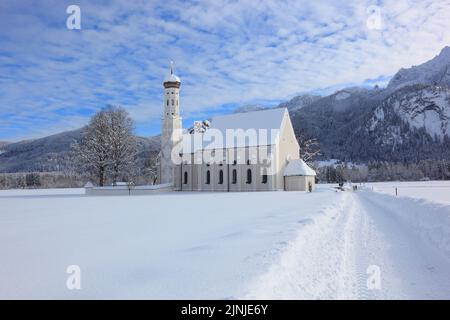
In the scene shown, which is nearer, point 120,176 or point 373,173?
point 120,176

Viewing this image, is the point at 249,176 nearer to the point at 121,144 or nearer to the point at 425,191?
the point at 121,144

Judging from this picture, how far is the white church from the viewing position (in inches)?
1809

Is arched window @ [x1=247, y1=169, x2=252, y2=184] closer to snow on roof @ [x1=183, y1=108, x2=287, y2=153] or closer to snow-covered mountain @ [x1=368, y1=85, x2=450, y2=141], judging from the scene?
snow on roof @ [x1=183, y1=108, x2=287, y2=153]

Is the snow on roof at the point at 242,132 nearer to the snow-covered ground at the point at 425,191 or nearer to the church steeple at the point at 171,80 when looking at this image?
the church steeple at the point at 171,80

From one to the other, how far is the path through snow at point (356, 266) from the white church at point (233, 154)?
3403cm

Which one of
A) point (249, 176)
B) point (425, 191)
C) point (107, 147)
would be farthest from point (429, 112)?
point (107, 147)

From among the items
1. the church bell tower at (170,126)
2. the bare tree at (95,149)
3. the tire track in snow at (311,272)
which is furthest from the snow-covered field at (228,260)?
the church bell tower at (170,126)

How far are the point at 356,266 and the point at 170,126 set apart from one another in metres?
49.0

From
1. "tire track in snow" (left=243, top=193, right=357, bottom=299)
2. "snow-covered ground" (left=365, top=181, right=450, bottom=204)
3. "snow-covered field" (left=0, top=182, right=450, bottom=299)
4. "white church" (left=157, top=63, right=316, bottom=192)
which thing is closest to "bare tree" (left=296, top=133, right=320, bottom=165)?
"white church" (left=157, top=63, right=316, bottom=192)

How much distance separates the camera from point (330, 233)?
11.2 meters
